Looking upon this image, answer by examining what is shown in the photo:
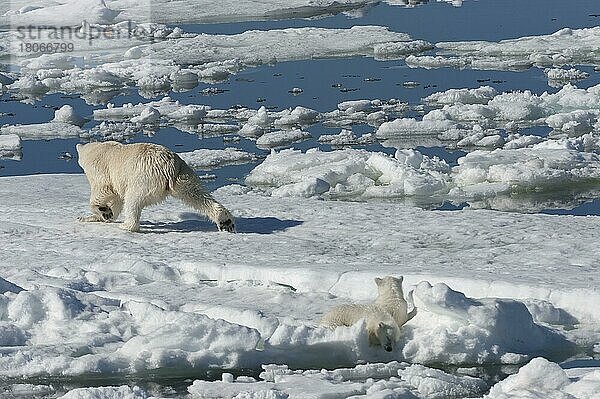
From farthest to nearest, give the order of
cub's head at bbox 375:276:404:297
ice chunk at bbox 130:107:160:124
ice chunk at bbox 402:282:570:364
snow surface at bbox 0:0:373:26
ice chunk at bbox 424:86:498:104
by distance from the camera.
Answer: snow surface at bbox 0:0:373:26
ice chunk at bbox 424:86:498:104
ice chunk at bbox 130:107:160:124
cub's head at bbox 375:276:404:297
ice chunk at bbox 402:282:570:364

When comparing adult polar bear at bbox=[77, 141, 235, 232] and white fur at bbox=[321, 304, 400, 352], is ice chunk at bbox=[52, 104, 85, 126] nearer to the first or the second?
adult polar bear at bbox=[77, 141, 235, 232]

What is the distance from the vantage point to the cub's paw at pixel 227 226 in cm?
782

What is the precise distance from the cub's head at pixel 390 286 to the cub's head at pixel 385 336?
0.33 meters

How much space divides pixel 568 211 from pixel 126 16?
17740 millimetres

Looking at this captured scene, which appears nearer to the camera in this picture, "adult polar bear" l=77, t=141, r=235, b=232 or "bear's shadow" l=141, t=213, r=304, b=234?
"adult polar bear" l=77, t=141, r=235, b=232

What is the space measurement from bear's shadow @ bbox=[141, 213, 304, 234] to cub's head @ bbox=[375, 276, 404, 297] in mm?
2200

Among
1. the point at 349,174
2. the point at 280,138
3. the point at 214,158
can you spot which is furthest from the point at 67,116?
the point at 349,174

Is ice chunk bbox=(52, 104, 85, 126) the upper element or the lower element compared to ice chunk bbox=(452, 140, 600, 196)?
lower

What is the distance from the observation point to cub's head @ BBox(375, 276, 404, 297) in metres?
5.66

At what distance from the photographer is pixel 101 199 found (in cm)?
822

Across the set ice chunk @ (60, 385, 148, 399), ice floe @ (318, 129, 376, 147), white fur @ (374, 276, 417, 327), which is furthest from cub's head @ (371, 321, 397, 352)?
ice floe @ (318, 129, 376, 147)

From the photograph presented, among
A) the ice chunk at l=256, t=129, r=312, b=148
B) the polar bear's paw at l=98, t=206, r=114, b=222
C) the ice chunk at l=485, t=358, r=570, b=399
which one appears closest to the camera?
the ice chunk at l=485, t=358, r=570, b=399

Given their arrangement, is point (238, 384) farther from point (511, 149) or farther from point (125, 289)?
point (511, 149)

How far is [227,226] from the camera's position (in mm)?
7855
